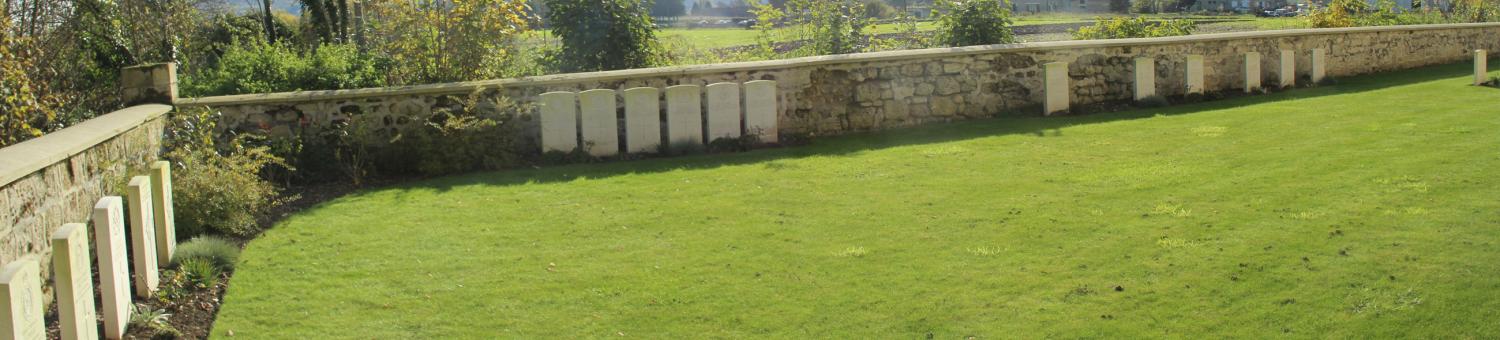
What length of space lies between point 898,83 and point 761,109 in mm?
1971

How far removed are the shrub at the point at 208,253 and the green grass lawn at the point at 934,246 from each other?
0.15 metres

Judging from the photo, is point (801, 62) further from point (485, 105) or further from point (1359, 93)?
point (1359, 93)

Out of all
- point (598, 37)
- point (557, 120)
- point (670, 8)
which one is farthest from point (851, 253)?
point (670, 8)

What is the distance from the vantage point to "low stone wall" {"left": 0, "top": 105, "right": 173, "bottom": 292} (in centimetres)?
681

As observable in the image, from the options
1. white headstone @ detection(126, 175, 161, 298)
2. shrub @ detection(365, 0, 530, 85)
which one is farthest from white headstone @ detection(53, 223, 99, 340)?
shrub @ detection(365, 0, 530, 85)

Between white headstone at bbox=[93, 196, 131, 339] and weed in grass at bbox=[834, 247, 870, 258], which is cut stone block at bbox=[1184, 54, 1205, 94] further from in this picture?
white headstone at bbox=[93, 196, 131, 339]

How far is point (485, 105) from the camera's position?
12078 mm

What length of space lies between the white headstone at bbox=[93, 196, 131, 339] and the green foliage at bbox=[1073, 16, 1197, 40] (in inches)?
543

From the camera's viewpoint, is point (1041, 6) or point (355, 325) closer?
point (355, 325)

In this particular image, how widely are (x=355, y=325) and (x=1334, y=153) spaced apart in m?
8.32

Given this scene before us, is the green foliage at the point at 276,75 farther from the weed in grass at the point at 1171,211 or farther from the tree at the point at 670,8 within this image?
the tree at the point at 670,8

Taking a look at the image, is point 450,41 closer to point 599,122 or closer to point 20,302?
point 599,122

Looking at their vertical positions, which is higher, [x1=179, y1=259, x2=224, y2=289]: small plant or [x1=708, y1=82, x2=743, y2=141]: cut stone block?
[x1=708, y1=82, x2=743, y2=141]: cut stone block

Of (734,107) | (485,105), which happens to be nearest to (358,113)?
(485,105)
